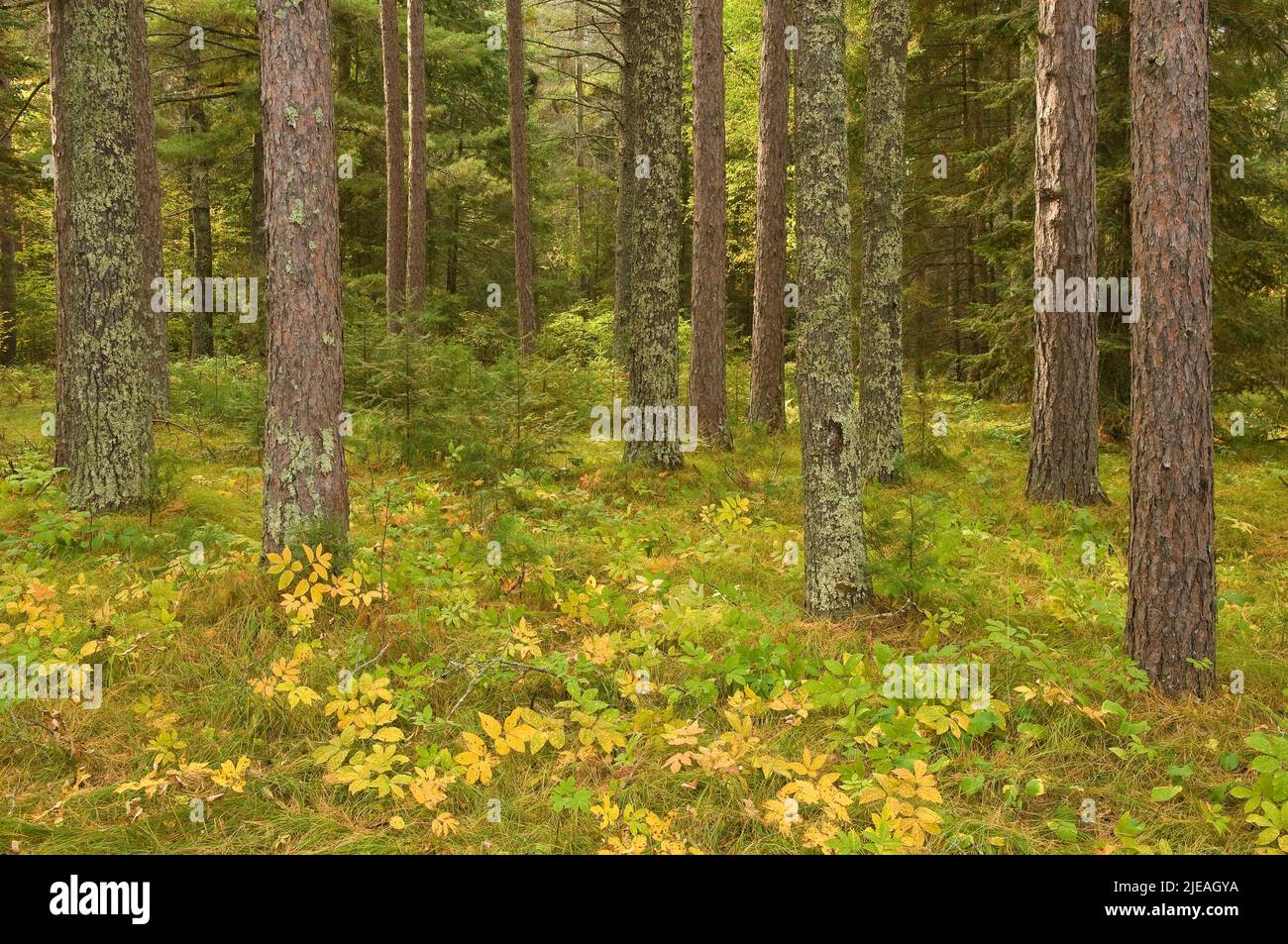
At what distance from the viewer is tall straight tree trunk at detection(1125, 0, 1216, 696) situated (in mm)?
4926

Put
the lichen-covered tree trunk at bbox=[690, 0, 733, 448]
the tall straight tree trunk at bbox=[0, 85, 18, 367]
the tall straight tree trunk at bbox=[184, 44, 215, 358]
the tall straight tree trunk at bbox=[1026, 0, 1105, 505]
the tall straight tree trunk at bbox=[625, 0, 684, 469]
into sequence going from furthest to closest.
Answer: the tall straight tree trunk at bbox=[184, 44, 215, 358]
the tall straight tree trunk at bbox=[0, 85, 18, 367]
the lichen-covered tree trunk at bbox=[690, 0, 733, 448]
the tall straight tree trunk at bbox=[625, 0, 684, 469]
the tall straight tree trunk at bbox=[1026, 0, 1105, 505]

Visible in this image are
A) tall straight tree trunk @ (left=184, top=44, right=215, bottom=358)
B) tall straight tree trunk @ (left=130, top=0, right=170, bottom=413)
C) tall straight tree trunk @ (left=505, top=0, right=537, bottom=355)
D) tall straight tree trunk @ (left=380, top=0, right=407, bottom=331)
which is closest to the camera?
tall straight tree trunk @ (left=130, top=0, right=170, bottom=413)

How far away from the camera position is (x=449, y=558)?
6406mm

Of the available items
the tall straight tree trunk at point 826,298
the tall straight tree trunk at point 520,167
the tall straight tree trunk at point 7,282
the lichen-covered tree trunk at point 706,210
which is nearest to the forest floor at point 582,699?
the tall straight tree trunk at point 826,298

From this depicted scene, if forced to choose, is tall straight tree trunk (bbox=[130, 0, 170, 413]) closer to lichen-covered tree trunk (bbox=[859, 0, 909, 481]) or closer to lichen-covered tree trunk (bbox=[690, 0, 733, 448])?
lichen-covered tree trunk (bbox=[690, 0, 733, 448])

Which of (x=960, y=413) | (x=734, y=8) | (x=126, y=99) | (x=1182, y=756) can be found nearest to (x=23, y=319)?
(x=126, y=99)

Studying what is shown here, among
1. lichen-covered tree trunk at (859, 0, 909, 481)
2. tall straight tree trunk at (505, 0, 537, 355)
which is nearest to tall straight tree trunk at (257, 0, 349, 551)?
lichen-covered tree trunk at (859, 0, 909, 481)

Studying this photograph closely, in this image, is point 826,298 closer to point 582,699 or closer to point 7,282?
point 582,699

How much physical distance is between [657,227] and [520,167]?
9330 mm

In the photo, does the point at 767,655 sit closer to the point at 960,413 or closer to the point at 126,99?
the point at 126,99

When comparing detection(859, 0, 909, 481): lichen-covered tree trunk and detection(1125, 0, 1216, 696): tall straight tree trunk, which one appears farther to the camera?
detection(859, 0, 909, 481): lichen-covered tree trunk

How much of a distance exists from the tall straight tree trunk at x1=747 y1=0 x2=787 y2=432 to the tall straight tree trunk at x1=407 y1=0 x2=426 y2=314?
658cm

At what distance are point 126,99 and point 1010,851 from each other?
8848 millimetres

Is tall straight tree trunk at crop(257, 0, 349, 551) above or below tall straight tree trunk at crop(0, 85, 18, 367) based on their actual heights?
below
